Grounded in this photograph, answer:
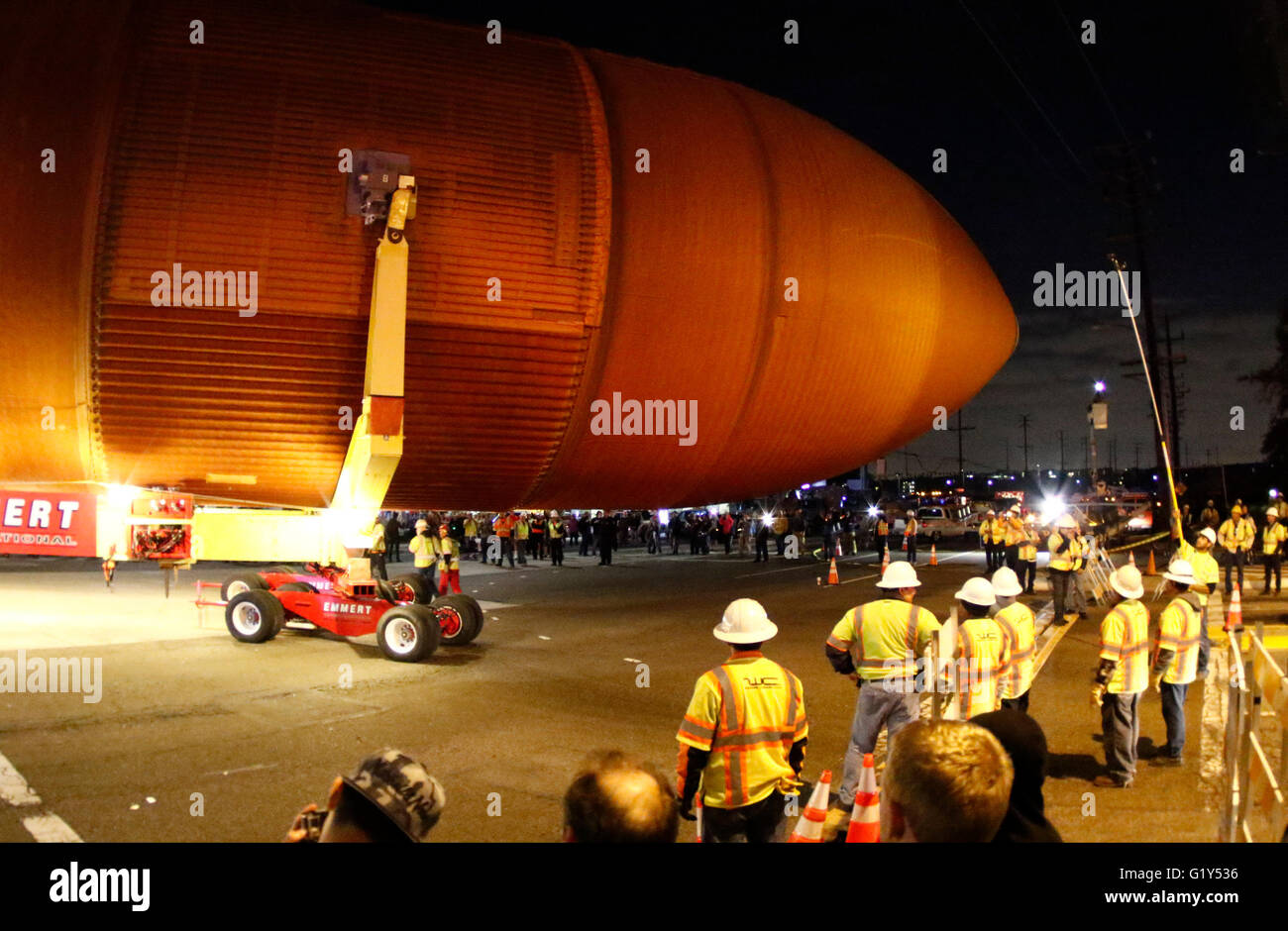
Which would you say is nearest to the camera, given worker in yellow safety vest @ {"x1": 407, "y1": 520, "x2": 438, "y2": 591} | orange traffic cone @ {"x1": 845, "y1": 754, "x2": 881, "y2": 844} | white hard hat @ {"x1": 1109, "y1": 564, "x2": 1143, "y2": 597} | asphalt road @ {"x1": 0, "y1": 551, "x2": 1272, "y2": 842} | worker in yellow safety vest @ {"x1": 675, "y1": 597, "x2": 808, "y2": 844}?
orange traffic cone @ {"x1": 845, "y1": 754, "x2": 881, "y2": 844}

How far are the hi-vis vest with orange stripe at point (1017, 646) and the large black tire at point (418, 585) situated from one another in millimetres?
7871

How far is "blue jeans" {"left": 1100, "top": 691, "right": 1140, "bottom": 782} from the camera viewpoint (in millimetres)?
6164

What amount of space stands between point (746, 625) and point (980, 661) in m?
2.83

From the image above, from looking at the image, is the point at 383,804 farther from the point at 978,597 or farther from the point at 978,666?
the point at 978,597

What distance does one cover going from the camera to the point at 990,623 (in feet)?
20.1

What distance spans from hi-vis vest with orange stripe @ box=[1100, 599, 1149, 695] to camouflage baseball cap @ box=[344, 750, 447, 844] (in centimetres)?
571

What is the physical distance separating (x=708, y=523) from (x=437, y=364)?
86.7ft

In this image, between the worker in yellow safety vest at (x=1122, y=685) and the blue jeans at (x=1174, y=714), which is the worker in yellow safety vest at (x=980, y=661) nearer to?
the worker in yellow safety vest at (x=1122, y=685)

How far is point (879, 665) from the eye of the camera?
5613mm

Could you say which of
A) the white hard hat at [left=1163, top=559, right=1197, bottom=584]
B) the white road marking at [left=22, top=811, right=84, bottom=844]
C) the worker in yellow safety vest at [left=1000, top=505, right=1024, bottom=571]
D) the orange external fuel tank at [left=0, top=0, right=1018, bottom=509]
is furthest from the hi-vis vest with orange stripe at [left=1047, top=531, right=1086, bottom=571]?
the white road marking at [left=22, top=811, right=84, bottom=844]

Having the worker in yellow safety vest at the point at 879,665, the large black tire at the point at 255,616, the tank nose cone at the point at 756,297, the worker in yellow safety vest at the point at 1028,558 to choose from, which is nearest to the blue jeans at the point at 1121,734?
the worker in yellow safety vest at the point at 879,665

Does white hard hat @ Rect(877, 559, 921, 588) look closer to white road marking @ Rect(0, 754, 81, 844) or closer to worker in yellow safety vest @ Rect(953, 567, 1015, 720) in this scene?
worker in yellow safety vest @ Rect(953, 567, 1015, 720)

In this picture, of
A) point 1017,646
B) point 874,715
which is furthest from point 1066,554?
point 874,715
